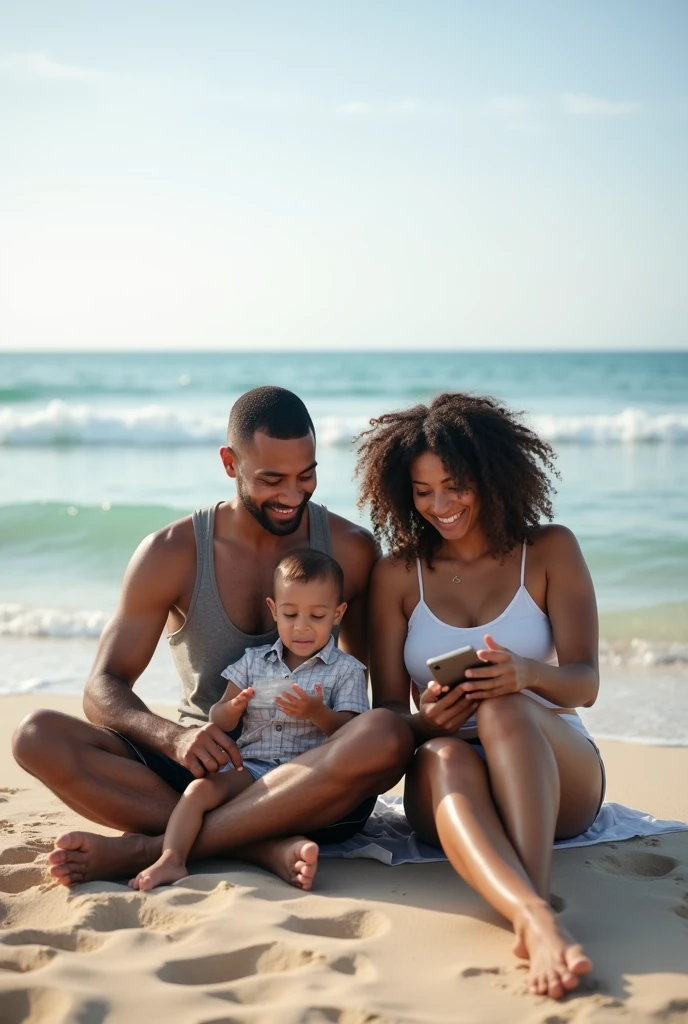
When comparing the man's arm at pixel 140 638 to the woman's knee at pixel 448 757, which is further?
the man's arm at pixel 140 638

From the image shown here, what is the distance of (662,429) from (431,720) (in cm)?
1719

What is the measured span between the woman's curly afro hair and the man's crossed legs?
0.90 metres

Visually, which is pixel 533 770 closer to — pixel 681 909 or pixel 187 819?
pixel 681 909

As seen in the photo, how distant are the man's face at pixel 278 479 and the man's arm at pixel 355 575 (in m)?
0.21

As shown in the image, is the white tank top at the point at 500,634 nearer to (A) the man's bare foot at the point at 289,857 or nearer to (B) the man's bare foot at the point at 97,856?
(A) the man's bare foot at the point at 289,857

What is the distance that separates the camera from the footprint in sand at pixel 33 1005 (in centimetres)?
277

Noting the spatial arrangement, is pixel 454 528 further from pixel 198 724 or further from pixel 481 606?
pixel 198 724

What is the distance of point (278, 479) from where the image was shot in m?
4.25

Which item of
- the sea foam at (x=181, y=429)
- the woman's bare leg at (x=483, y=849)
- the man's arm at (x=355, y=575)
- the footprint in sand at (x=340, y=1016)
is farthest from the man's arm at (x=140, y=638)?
the sea foam at (x=181, y=429)

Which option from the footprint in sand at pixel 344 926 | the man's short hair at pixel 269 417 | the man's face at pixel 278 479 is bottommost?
the footprint in sand at pixel 344 926

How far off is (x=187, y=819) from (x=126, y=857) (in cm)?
22

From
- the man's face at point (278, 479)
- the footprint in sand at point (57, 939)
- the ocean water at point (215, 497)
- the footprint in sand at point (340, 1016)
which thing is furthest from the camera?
the ocean water at point (215, 497)

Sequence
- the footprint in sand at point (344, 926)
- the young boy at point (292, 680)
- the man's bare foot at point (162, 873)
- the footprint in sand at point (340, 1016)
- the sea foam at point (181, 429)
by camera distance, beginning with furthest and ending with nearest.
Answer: the sea foam at point (181, 429), the young boy at point (292, 680), the man's bare foot at point (162, 873), the footprint in sand at point (344, 926), the footprint in sand at point (340, 1016)

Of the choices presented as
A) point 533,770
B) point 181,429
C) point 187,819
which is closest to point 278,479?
point 187,819
